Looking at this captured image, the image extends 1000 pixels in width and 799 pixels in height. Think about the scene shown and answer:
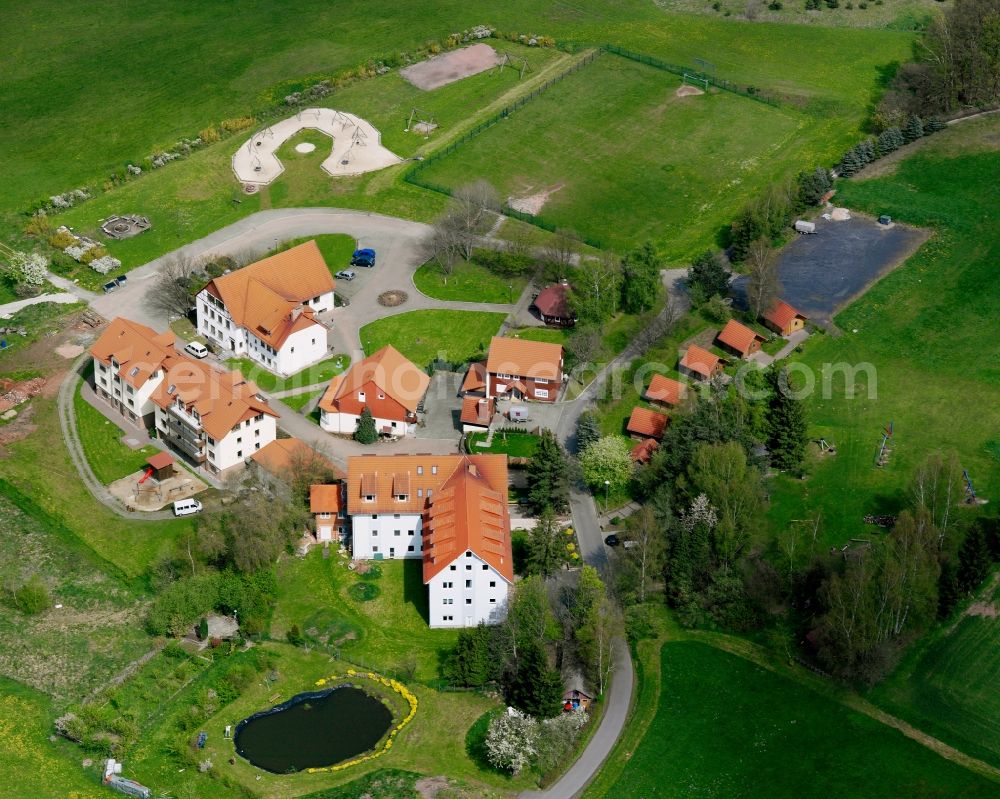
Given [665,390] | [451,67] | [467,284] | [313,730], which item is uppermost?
[451,67]

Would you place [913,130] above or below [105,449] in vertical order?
above

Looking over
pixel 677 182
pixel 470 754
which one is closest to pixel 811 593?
pixel 470 754

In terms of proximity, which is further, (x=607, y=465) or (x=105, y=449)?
(x=105, y=449)

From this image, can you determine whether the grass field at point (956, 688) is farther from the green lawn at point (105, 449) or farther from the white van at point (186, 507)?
the green lawn at point (105, 449)

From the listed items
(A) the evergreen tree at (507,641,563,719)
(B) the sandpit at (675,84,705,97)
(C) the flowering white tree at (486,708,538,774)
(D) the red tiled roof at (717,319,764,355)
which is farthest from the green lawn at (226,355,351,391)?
(B) the sandpit at (675,84,705,97)

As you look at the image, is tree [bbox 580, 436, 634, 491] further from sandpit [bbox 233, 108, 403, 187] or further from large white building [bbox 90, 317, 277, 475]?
sandpit [bbox 233, 108, 403, 187]

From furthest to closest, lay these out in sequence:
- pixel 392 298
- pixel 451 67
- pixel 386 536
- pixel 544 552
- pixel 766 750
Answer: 1. pixel 451 67
2. pixel 392 298
3. pixel 386 536
4. pixel 544 552
5. pixel 766 750

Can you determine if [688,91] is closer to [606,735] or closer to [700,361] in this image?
[700,361]

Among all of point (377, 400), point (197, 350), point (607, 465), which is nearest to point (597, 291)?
point (607, 465)
